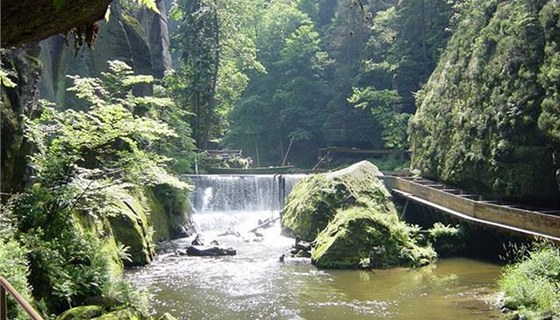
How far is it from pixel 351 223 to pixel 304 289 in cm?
435

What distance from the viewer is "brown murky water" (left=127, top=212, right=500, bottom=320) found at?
38.9 feet

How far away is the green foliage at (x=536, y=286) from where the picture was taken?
1065 centimetres

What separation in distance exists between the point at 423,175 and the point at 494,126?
5946mm

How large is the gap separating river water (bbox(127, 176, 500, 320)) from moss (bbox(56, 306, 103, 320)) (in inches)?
118


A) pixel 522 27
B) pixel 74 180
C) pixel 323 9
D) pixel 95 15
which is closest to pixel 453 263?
pixel 522 27

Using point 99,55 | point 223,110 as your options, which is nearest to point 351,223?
point 99,55

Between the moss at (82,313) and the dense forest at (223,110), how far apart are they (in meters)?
0.10

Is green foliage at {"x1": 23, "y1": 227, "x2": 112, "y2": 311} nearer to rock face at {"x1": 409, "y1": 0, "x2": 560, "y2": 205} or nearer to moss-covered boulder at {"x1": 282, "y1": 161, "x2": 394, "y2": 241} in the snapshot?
moss-covered boulder at {"x1": 282, "y1": 161, "x2": 394, "y2": 241}

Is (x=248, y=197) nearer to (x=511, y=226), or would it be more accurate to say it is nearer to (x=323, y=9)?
(x=511, y=226)

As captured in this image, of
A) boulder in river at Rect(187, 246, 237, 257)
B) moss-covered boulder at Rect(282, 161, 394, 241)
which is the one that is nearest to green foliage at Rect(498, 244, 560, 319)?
moss-covered boulder at Rect(282, 161, 394, 241)

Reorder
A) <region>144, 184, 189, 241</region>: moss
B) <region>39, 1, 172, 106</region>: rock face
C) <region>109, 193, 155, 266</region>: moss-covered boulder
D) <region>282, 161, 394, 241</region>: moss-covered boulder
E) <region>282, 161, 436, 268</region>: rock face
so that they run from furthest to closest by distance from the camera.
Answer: <region>39, 1, 172, 106</region>: rock face, <region>144, 184, 189, 241</region>: moss, <region>282, 161, 394, 241</region>: moss-covered boulder, <region>282, 161, 436, 268</region>: rock face, <region>109, 193, 155, 266</region>: moss-covered boulder

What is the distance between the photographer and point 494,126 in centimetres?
1875

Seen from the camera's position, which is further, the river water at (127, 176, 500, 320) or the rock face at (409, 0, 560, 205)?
the rock face at (409, 0, 560, 205)

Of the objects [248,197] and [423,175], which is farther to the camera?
[248,197]
